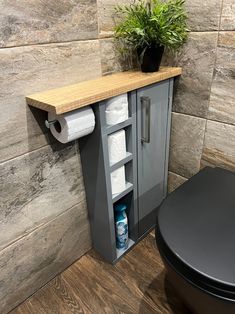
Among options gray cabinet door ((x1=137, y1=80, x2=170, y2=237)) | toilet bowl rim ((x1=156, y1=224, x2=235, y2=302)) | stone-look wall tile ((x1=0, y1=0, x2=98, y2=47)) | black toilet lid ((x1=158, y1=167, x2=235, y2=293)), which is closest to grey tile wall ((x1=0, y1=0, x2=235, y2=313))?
stone-look wall tile ((x1=0, y1=0, x2=98, y2=47))

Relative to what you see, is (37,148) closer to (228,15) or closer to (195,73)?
(195,73)

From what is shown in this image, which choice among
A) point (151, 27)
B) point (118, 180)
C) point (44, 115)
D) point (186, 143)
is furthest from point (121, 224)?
point (151, 27)

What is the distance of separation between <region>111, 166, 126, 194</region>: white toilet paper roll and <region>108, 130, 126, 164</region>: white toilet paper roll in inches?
2.3

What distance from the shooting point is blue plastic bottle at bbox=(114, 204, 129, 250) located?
1.14m

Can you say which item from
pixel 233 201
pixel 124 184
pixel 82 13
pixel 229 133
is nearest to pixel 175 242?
pixel 233 201

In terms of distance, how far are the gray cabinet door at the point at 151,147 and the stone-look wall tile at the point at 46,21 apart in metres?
0.29

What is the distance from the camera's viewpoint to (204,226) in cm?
73

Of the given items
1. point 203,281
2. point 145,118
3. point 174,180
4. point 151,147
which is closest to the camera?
point 203,281

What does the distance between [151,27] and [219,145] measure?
0.54m

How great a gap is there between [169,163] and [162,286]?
0.56 metres

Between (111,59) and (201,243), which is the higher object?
(111,59)

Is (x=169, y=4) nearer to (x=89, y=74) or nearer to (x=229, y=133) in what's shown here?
(x=89, y=74)

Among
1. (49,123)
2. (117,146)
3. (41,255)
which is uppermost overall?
(49,123)

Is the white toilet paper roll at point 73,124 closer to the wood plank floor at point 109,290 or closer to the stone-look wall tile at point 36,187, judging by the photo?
the stone-look wall tile at point 36,187
